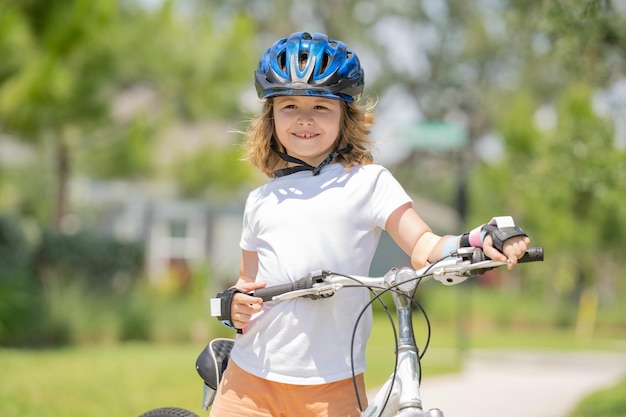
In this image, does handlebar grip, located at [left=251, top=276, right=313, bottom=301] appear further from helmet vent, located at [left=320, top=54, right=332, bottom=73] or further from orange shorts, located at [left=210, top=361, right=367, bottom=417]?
helmet vent, located at [left=320, top=54, right=332, bottom=73]

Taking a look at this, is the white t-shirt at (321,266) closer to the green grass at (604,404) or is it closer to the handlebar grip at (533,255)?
the handlebar grip at (533,255)

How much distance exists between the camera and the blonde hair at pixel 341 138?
380cm

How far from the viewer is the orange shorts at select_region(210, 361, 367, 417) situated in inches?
140

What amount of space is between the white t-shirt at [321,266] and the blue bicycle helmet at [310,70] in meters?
0.32

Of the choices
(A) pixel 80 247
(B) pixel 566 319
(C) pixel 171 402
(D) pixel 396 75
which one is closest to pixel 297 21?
(D) pixel 396 75

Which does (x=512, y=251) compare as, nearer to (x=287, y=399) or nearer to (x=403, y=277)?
(x=403, y=277)

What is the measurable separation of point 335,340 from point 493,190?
2839 centimetres

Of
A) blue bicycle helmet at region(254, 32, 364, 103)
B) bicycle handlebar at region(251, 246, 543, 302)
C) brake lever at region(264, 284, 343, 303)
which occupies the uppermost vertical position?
blue bicycle helmet at region(254, 32, 364, 103)

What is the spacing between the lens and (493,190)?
31.3 metres

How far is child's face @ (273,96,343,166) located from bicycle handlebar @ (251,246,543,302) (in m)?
0.61

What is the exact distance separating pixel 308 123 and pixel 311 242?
0.46 metres

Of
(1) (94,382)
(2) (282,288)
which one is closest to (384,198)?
(2) (282,288)

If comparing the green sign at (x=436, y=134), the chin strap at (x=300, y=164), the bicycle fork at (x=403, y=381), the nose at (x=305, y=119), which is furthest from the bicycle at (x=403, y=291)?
the green sign at (x=436, y=134)

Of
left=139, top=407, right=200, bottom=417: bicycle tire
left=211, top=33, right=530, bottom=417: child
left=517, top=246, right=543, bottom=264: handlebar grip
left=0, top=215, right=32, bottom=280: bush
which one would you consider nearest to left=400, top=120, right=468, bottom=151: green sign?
left=0, top=215, right=32, bottom=280: bush
